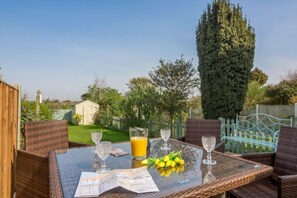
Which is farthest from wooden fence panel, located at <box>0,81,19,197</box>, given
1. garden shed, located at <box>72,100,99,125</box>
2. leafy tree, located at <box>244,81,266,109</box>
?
garden shed, located at <box>72,100,99,125</box>

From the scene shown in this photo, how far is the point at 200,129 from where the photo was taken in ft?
10.5

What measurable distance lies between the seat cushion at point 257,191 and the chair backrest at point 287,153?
0.59 feet

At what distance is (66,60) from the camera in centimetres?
958

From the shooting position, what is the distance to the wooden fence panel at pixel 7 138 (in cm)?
245

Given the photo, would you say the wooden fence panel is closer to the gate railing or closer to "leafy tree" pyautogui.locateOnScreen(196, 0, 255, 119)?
the gate railing

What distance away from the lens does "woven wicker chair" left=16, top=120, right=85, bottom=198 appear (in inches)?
88.0

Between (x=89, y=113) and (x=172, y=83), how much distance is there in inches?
289

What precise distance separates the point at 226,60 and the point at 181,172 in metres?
5.62

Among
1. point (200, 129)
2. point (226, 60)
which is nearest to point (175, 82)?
point (226, 60)

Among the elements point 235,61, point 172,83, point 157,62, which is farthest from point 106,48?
point 235,61

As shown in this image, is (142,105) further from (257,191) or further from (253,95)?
(257,191)

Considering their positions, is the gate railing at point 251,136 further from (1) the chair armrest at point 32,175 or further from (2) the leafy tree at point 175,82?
(1) the chair armrest at point 32,175

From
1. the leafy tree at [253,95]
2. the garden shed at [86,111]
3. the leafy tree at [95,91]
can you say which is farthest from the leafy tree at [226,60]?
the leafy tree at [95,91]

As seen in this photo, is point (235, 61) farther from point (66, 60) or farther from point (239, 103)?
point (66, 60)
